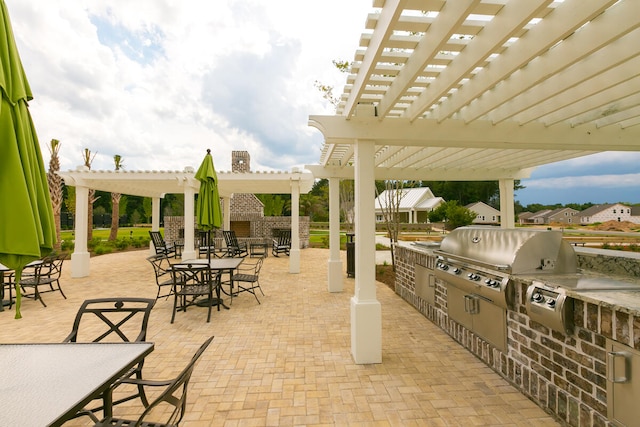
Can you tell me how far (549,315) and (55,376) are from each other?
3228 mm

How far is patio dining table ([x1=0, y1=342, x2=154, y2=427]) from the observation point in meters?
1.21

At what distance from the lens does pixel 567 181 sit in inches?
571

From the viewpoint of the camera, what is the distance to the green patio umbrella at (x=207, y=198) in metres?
5.24

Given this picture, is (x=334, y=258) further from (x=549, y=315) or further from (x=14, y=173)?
(x=14, y=173)

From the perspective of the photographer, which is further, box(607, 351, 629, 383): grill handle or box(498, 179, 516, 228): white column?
box(498, 179, 516, 228): white column

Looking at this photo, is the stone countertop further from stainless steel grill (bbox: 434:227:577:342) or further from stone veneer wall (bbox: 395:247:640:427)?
stainless steel grill (bbox: 434:227:577:342)

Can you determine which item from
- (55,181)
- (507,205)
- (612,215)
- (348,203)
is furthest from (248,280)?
(348,203)

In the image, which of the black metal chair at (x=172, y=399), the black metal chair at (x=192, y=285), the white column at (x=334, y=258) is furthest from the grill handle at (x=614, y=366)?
the white column at (x=334, y=258)

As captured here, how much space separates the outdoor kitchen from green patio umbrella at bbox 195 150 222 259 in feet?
12.6

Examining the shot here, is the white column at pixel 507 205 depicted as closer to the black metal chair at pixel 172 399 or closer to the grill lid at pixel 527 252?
the grill lid at pixel 527 252

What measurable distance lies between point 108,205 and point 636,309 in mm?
40926

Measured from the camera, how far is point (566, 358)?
226 centimetres

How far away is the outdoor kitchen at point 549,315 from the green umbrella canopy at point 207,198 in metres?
3.83

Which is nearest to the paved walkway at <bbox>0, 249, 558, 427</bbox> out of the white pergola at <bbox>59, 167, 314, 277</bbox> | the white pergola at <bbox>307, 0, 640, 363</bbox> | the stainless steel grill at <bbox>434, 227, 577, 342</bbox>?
the white pergola at <bbox>307, 0, 640, 363</bbox>
